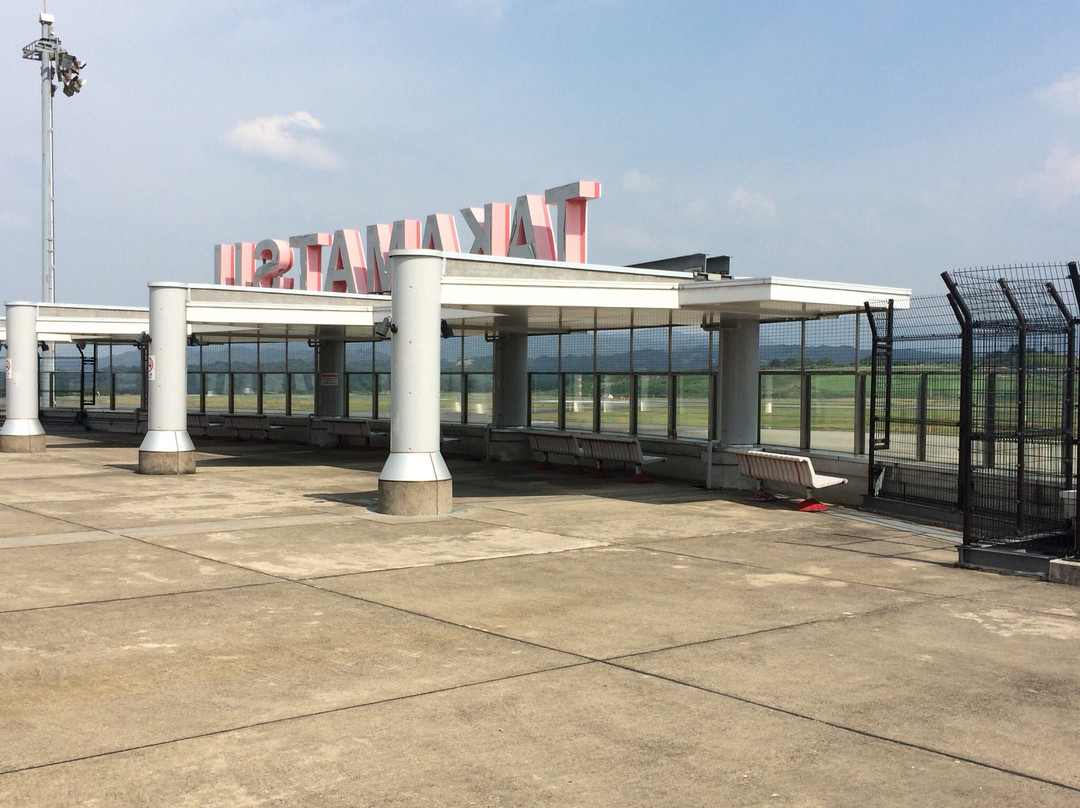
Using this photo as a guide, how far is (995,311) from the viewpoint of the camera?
1145 cm

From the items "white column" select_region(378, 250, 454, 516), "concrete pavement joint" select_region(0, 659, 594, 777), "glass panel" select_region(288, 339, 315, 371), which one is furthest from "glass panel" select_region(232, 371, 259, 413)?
"concrete pavement joint" select_region(0, 659, 594, 777)

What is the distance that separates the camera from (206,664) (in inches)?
285

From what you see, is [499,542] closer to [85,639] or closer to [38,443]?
[85,639]

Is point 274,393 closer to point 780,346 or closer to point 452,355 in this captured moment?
point 452,355

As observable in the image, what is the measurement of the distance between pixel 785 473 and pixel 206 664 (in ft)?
36.2

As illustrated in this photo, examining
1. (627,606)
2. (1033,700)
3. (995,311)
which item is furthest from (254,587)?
(995,311)

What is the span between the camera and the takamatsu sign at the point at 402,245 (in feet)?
68.1

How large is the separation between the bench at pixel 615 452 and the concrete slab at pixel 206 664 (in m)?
11.6

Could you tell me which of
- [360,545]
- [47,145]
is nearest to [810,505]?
[360,545]

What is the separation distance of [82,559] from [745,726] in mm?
7892

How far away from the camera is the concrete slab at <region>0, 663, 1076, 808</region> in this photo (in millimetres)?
4965

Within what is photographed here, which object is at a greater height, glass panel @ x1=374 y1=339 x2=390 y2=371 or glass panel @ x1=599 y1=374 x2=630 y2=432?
glass panel @ x1=374 y1=339 x2=390 y2=371

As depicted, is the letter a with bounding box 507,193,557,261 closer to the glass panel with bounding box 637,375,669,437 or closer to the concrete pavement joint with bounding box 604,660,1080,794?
the glass panel with bounding box 637,375,669,437

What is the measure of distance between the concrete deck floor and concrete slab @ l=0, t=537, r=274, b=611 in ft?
0.18
